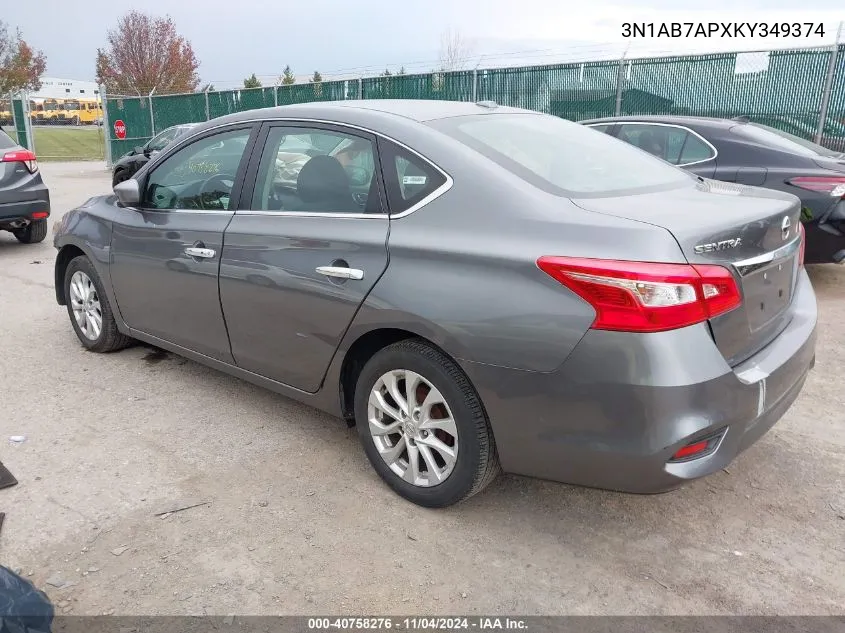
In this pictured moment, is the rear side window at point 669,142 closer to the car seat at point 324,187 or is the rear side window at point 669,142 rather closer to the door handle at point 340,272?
the car seat at point 324,187

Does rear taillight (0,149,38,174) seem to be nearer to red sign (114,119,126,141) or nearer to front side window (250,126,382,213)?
front side window (250,126,382,213)

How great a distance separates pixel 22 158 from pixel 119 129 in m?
16.8

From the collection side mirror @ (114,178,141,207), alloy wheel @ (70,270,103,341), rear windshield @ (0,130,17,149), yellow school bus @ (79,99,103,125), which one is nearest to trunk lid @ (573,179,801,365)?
side mirror @ (114,178,141,207)

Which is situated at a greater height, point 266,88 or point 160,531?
point 266,88

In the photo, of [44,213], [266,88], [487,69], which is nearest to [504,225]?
[44,213]

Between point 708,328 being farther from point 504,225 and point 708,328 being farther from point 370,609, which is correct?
point 370,609

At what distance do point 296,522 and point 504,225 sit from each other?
1.46m

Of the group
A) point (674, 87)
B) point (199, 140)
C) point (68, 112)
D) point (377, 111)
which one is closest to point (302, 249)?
point (377, 111)

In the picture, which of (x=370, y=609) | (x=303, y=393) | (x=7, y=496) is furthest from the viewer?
(x=303, y=393)

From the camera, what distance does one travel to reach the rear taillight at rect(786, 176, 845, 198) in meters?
5.85

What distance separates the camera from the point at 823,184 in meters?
5.91

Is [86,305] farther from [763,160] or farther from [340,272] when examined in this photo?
[763,160]

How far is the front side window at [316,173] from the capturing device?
312 centimetres

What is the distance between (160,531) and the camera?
289 cm
